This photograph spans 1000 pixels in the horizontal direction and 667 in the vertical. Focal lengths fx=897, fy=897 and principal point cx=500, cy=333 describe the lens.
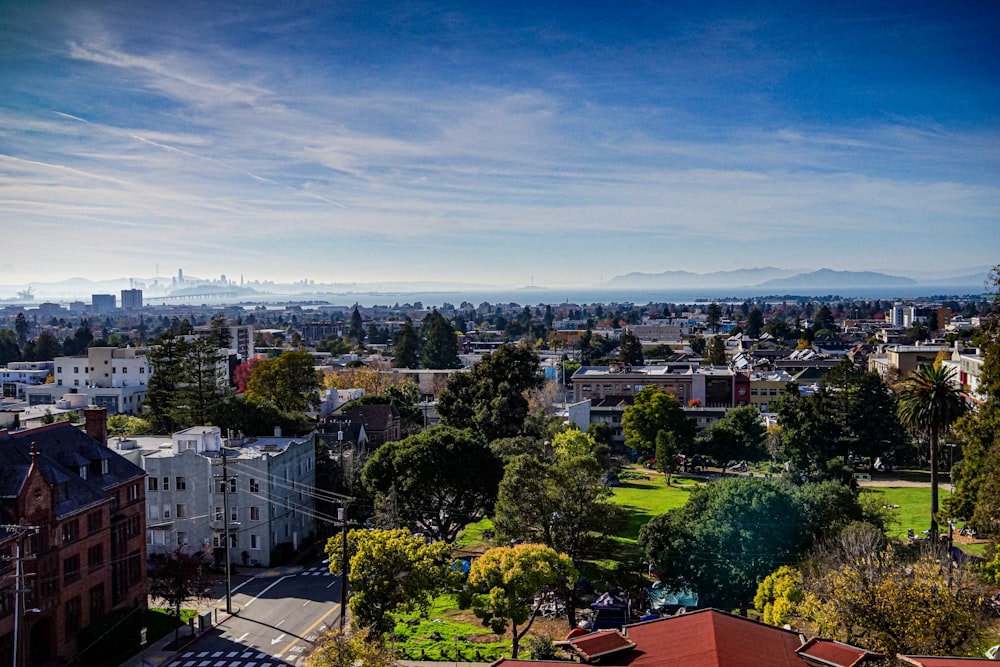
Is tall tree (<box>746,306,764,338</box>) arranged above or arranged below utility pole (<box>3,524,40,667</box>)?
above

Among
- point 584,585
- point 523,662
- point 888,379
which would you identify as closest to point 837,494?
point 584,585

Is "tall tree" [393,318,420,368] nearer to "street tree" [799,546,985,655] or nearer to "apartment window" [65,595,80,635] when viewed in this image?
"apartment window" [65,595,80,635]

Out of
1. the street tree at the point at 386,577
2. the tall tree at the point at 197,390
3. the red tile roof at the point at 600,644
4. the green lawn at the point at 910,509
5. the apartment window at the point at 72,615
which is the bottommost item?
the green lawn at the point at 910,509

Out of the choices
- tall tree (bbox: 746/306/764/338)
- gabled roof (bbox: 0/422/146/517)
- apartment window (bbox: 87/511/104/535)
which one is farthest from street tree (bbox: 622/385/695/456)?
tall tree (bbox: 746/306/764/338)

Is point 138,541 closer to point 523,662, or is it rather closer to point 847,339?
point 523,662

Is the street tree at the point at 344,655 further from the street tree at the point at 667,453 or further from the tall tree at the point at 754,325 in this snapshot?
the tall tree at the point at 754,325

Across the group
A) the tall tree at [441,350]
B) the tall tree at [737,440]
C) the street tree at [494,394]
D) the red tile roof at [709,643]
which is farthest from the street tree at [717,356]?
the red tile roof at [709,643]

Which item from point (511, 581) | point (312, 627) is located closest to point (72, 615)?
point (312, 627)

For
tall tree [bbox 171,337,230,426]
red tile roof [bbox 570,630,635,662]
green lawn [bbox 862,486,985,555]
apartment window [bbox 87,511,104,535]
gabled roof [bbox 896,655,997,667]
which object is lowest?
green lawn [bbox 862,486,985,555]
